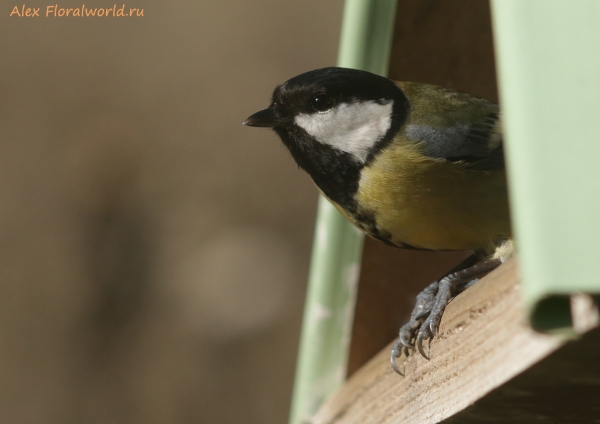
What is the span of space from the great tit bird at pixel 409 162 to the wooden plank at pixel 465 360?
0.05 metres

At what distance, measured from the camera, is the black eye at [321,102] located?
4.39ft

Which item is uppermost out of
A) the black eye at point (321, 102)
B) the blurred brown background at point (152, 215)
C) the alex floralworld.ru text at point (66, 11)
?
the alex floralworld.ru text at point (66, 11)

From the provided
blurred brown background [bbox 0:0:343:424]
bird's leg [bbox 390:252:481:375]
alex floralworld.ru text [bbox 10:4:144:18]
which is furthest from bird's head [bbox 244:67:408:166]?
alex floralworld.ru text [bbox 10:4:144:18]

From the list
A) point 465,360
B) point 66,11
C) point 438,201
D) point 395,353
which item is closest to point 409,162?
point 438,201

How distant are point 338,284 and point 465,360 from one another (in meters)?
0.69

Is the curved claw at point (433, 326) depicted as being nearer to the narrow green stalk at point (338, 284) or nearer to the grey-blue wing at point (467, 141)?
the grey-blue wing at point (467, 141)

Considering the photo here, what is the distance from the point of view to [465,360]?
0.78m

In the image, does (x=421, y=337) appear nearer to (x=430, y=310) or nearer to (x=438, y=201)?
(x=430, y=310)

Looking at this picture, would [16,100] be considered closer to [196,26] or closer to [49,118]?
[49,118]

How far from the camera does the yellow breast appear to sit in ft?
3.69

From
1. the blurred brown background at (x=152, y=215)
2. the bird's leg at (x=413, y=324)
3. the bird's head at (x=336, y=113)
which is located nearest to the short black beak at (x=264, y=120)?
the bird's head at (x=336, y=113)

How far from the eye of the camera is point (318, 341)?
1.45m

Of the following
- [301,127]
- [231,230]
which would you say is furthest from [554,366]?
[231,230]

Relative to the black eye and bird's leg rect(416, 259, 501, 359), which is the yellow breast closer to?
bird's leg rect(416, 259, 501, 359)
